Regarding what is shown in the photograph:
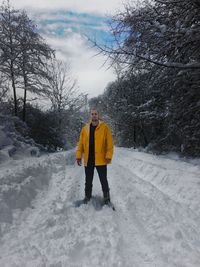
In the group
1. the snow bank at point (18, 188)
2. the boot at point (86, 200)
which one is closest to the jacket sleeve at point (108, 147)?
the boot at point (86, 200)

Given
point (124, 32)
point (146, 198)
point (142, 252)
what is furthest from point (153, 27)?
point (142, 252)

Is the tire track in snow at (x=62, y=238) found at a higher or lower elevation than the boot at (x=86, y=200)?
lower

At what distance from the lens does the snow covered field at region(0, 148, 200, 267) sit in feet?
13.4

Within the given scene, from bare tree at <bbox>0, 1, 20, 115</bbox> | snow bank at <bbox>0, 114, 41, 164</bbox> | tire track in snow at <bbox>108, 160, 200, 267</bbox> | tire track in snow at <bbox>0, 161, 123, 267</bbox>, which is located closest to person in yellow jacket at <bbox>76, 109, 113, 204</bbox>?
tire track in snow at <bbox>0, 161, 123, 267</bbox>

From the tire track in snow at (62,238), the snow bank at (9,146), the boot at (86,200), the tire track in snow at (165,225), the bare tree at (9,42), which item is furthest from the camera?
the bare tree at (9,42)

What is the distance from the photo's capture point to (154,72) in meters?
9.10

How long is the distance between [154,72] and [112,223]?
5.06 meters

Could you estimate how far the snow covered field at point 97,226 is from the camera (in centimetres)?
407

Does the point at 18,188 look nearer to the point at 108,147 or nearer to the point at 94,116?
the point at 108,147

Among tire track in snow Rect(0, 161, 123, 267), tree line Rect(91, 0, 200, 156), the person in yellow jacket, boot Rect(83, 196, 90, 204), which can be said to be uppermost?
tree line Rect(91, 0, 200, 156)

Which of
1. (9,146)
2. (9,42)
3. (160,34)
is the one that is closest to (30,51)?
(9,42)

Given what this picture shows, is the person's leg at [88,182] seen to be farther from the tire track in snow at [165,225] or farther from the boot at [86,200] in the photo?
the tire track in snow at [165,225]

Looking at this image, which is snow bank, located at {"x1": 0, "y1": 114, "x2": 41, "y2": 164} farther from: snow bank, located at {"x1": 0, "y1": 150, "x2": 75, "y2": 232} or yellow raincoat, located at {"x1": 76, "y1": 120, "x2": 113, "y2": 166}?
yellow raincoat, located at {"x1": 76, "y1": 120, "x2": 113, "y2": 166}

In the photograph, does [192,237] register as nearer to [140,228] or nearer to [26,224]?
[140,228]
